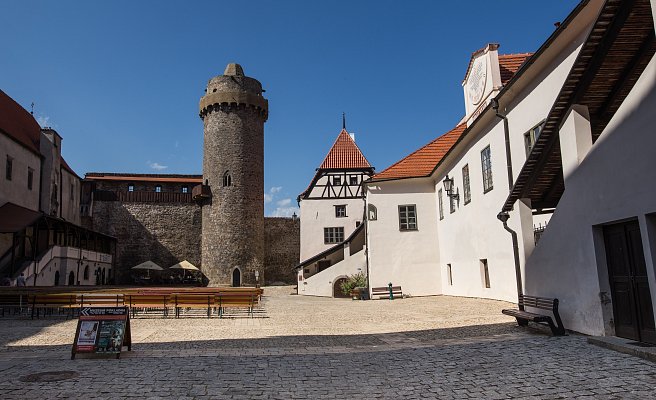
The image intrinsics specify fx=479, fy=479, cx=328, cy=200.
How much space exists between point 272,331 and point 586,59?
8.21 m

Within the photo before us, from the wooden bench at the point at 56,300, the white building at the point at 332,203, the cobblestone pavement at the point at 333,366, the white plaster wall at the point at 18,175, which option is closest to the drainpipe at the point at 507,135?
the cobblestone pavement at the point at 333,366

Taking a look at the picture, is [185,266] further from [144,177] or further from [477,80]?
[477,80]

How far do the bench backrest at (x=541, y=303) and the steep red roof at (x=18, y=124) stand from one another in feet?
90.5

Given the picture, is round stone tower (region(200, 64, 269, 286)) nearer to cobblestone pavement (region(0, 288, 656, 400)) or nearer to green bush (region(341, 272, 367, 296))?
green bush (region(341, 272, 367, 296))

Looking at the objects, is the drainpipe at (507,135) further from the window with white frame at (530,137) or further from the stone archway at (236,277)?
the stone archway at (236,277)

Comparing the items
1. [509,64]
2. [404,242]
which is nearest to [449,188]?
[404,242]

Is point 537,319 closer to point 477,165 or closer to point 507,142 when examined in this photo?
point 507,142

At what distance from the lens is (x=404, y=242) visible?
74.5 feet

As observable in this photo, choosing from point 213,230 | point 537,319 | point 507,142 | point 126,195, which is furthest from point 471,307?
point 126,195

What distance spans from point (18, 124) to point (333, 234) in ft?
72.7

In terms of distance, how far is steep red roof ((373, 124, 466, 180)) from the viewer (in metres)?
23.2

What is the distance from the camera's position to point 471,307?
14711 millimetres

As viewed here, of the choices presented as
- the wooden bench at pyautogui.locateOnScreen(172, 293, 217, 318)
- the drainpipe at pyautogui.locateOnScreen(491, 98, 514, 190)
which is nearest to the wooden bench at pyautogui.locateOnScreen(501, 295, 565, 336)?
the drainpipe at pyautogui.locateOnScreen(491, 98, 514, 190)

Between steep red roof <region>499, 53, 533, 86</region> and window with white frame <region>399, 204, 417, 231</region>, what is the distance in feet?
23.5
